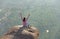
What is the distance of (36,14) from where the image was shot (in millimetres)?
26703

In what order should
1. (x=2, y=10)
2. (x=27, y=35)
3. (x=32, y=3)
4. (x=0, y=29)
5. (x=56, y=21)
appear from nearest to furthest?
(x=27, y=35) < (x=0, y=29) < (x=56, y=21) < (x=2, y=10) < (x=32, y=3)

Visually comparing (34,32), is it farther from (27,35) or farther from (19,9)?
(19,9)

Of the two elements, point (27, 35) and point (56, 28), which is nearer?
point (27, 35)

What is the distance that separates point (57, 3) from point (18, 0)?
21.0 feet

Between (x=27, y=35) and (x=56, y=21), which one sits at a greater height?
(x=27, y=35)

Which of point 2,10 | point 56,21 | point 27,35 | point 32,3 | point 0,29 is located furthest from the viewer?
point 32,3

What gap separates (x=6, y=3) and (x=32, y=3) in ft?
13.5

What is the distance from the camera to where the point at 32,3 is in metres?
30.6

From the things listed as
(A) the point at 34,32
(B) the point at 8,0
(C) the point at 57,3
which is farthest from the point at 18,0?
(A) the point at 34,32

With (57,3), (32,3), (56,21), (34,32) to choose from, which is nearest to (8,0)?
(32,3)

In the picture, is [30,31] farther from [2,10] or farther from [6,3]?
[6,3]

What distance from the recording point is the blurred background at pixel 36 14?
2369 cm

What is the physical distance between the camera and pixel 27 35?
1224 cm

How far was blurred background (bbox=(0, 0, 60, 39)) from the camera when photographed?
2369 centimetres
